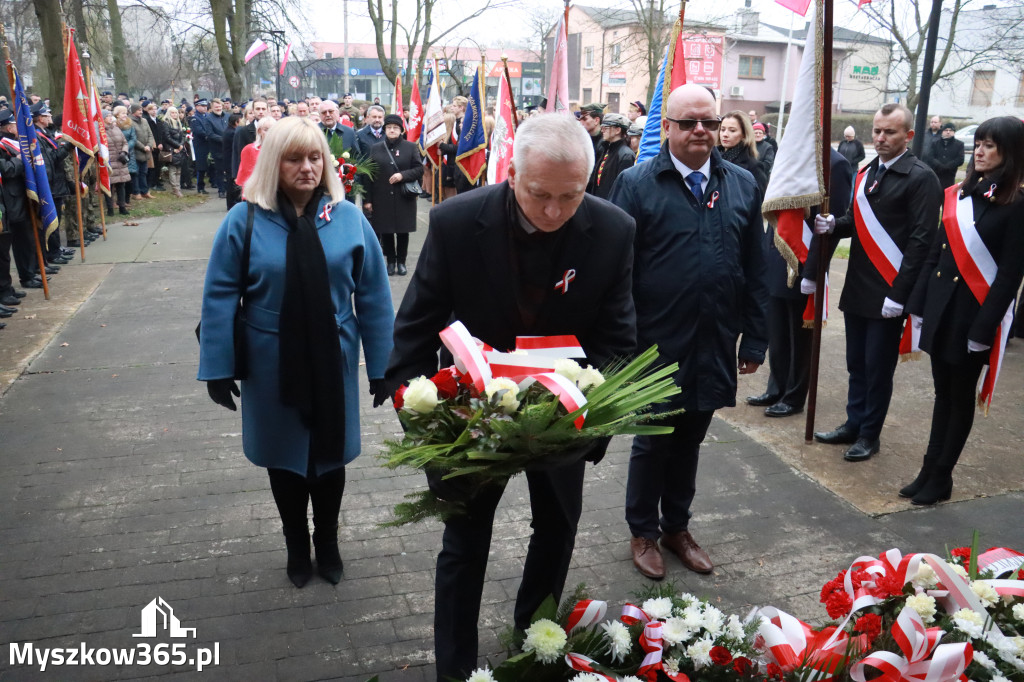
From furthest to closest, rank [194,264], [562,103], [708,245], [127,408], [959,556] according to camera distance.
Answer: [194,264] < [562,103] < [127,408] < [708,245] < [959,556]

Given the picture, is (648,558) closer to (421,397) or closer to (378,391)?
(378,391)

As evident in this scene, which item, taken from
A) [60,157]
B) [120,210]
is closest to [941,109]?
[120,210]

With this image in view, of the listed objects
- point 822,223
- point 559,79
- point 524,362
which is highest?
point 559,79

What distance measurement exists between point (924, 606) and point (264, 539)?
9.85 ft

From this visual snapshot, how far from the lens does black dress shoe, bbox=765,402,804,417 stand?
6125mm

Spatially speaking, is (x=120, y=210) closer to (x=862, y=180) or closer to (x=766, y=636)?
(x=862, y=180)

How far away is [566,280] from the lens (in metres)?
2.66

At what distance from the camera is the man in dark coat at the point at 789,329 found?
5742 mm

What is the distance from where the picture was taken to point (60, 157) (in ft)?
34.9

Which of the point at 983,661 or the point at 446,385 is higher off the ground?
the point at 446,385

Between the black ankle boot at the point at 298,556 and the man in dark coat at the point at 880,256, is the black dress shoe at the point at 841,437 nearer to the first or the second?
the man in dark coat at the point at 880,256

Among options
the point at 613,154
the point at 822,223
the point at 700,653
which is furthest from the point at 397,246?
the point at 700,653

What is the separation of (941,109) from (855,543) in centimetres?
5605

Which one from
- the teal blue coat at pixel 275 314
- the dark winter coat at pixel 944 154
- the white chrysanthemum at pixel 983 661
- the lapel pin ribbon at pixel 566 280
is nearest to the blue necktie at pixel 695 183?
the lapel pin ribbon at pixel 566 280
